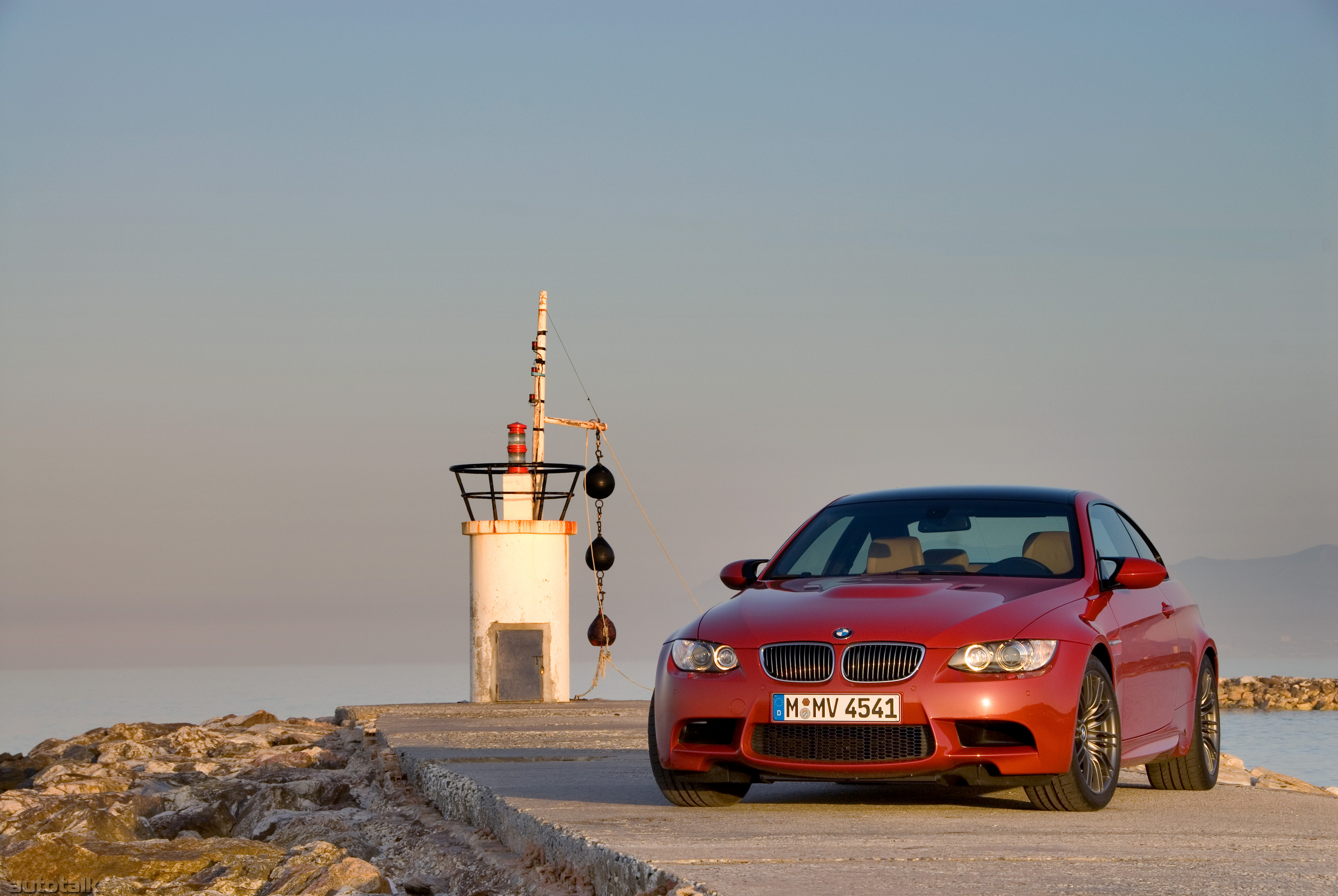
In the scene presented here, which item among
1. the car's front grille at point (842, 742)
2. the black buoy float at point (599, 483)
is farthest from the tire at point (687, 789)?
the black buoy float at point (599, 483)

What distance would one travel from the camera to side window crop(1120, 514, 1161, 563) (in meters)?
9.27

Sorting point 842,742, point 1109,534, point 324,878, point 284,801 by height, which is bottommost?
point 284,801

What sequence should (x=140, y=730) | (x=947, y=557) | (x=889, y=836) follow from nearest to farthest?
(x=889, y=836), (x=947, y=557), (x=140, y=730)

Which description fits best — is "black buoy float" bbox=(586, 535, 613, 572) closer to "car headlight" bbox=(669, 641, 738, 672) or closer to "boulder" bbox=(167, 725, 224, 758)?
"boulder" bbox=(167, 725, 224, 758)

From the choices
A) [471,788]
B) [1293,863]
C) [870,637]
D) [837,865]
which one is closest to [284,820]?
[471,788]

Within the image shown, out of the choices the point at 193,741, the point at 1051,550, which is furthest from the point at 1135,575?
the point at 193,741

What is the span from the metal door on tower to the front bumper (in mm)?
13157

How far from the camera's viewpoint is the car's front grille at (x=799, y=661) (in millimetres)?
6898

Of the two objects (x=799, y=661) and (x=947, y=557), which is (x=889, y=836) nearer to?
(x=799, y=661)

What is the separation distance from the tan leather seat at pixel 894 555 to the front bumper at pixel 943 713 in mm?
1313

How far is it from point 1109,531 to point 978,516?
82cm

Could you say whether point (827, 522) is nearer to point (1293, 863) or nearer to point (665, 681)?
point (665, 681)

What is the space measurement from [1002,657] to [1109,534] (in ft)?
6.84

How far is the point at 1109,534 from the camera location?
28.6 ft
